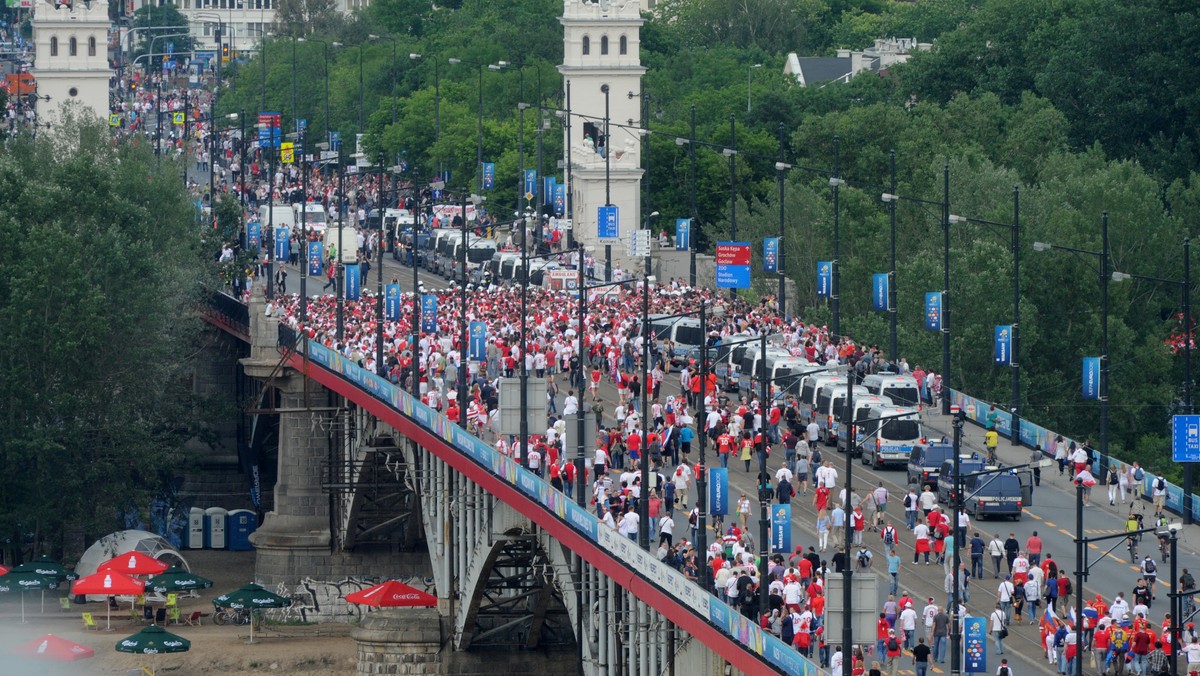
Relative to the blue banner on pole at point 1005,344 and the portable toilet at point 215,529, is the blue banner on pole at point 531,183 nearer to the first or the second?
the portable toilet at point 215,529

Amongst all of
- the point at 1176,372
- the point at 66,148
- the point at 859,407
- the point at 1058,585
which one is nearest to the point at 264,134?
the point at 66,148

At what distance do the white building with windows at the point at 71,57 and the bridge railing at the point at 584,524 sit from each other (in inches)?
2895

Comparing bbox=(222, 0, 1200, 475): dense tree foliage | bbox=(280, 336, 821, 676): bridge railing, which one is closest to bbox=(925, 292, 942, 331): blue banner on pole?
bbox=(222, 0, 1200, 475): dense tree foliage

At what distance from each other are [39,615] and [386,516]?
46.7ft

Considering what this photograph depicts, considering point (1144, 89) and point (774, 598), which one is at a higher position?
point (1144, 89)

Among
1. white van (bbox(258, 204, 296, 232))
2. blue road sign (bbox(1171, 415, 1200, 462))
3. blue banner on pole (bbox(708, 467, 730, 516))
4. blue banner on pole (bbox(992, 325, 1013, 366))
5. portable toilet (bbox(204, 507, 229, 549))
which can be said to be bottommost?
portable toilet (bbox(204, 507, 229, 549))

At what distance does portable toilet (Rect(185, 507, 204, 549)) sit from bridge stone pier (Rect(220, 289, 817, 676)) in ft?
28.6

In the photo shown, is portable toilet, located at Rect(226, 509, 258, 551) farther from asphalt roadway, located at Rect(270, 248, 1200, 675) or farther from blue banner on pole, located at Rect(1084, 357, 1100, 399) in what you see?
blue banner on pole, located at Rect(1084, 357, 1100, 399)

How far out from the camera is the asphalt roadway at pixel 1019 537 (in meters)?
65.3

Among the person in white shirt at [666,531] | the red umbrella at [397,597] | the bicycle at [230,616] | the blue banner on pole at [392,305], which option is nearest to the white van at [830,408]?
the person in white shirt at [666,531]

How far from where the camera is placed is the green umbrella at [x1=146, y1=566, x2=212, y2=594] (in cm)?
10662

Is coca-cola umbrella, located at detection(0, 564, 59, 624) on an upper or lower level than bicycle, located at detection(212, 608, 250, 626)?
upper

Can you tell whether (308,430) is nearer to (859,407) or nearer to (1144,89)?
(859,407)

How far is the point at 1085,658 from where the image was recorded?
6316 cm
